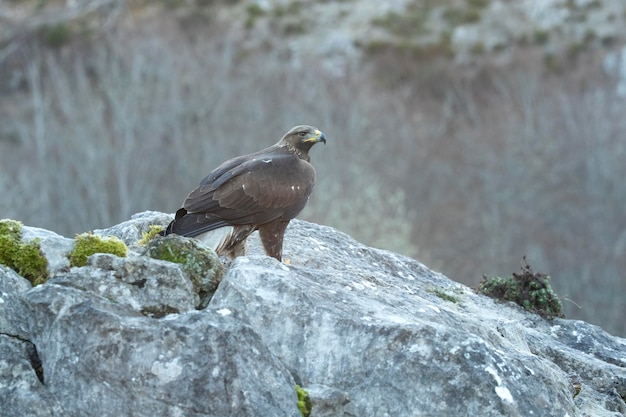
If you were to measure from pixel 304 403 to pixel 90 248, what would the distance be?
171 centimetres

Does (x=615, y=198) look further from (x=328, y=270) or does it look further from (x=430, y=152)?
(x=328, y=270)

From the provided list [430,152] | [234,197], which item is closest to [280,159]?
[234,197]

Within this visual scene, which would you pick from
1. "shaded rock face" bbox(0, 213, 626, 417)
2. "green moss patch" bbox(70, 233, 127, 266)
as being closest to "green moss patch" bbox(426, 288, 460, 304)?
"shaded rock face" bbox(0, 213, 626, 417)

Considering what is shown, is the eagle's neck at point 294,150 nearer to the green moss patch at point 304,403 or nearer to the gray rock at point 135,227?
the gray rock at point 135,227

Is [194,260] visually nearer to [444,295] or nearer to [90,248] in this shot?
[90,248]

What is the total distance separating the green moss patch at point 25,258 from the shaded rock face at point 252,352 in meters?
0.12

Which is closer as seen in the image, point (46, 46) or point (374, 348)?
point (374, 348)


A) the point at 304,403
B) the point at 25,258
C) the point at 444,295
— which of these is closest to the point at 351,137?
the point at 444,295

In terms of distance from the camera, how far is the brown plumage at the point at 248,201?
10000 mm

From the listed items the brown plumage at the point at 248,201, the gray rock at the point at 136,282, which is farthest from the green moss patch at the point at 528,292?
A: the gray rock at the point at 136,282

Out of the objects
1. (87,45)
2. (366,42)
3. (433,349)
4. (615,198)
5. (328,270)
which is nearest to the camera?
(433,349)

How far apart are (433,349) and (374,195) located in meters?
41.3

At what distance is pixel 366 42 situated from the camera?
84.0m

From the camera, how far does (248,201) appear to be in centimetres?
1017
